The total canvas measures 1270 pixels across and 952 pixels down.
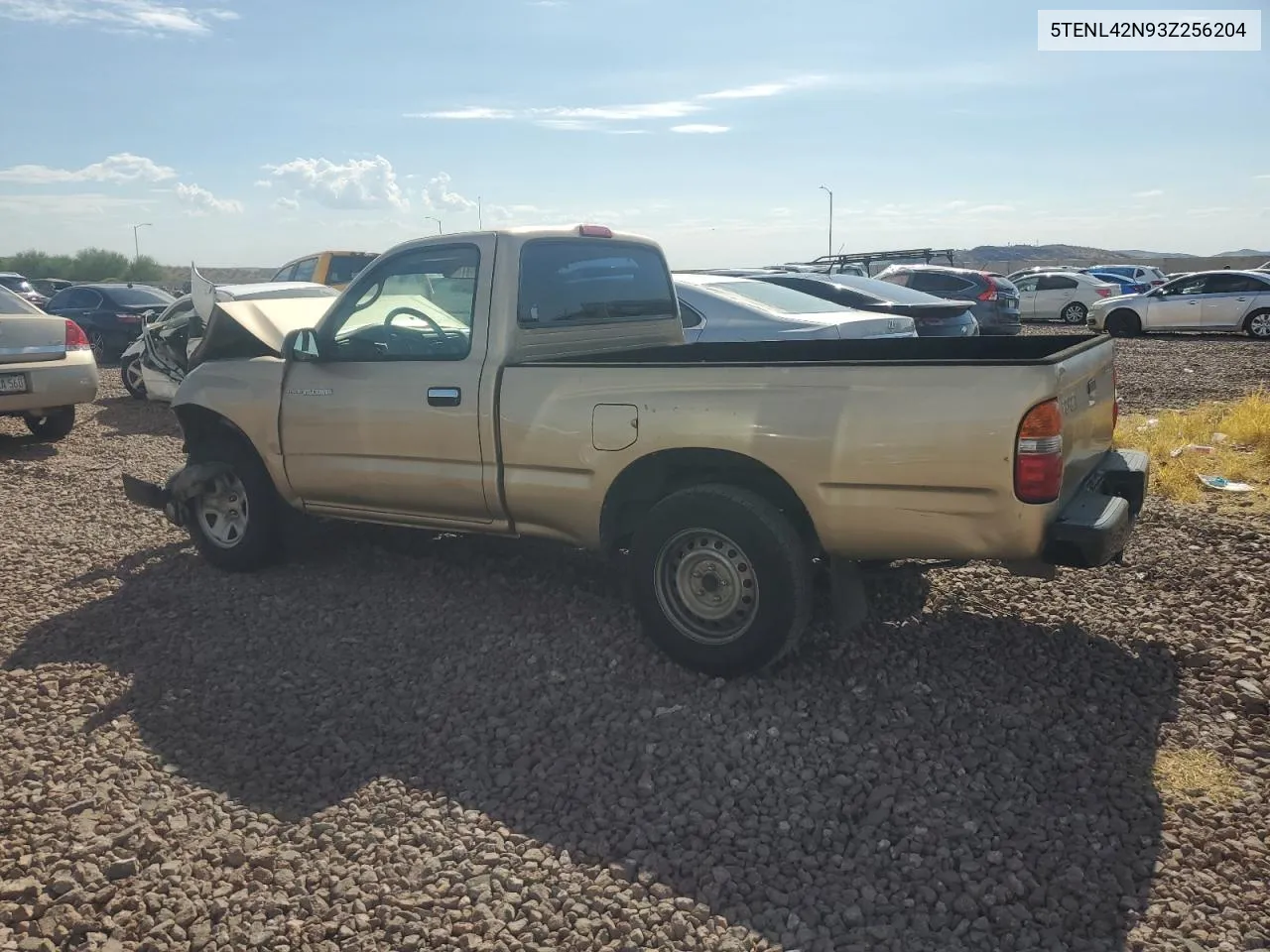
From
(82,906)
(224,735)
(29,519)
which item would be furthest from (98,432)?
(82,906)

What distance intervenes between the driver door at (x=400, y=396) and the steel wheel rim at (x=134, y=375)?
931 centimetres

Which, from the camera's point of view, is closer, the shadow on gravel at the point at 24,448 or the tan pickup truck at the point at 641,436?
the tan pickup truck at the point at 641,436

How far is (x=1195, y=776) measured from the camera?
3695 millimetres

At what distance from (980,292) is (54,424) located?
1539 cm

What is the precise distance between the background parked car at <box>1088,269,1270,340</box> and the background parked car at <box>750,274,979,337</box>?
1081 centimetres

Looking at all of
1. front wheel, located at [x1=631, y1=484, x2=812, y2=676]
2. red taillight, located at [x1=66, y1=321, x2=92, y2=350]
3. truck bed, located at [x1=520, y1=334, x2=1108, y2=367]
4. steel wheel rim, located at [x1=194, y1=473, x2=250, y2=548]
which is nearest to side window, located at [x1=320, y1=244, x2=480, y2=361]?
truck bed, located at [x1=520, y1=334, x2=1108, y2=367]

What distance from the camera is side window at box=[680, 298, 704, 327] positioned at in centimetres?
899

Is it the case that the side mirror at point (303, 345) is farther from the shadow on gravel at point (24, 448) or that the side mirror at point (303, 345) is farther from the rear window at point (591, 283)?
the shadow on gravel at point (24, 448)

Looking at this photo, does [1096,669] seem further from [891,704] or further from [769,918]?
[769,918]

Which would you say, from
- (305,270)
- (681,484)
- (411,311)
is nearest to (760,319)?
(411,311)

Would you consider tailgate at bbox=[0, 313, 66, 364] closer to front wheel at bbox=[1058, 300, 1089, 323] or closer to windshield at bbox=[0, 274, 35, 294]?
windshield at bbox=[0, 274, 35, 294]

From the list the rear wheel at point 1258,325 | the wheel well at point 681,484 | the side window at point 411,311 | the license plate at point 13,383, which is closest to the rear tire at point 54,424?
the license plate at point 13,383

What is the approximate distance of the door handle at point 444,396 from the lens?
5.15 m

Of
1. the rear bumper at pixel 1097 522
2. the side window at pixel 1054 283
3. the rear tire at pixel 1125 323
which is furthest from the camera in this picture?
the side window at pixel 1054 283
